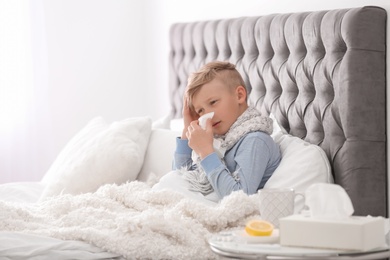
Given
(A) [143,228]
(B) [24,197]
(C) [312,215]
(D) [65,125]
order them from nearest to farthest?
(C) [312,215], (A) [143,228], (B) [24,197], (D) [65,125]

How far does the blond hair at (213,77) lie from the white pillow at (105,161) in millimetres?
484

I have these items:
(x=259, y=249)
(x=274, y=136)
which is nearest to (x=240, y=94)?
(x=274, y=136)

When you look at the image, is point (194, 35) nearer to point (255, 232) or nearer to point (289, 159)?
point (289, 159)

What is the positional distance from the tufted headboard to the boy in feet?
0.66

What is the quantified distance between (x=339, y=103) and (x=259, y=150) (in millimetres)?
306

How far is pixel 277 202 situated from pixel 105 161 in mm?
1236

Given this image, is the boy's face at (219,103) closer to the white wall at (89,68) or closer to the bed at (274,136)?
the bed at (274,136)

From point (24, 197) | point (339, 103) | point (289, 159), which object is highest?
point (339, 103)

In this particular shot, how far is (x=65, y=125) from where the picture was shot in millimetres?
4949

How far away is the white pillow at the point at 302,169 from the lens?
268 centimetres

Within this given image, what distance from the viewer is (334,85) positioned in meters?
2.76

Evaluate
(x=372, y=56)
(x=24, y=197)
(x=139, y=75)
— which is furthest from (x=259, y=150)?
(x=139, y=75)

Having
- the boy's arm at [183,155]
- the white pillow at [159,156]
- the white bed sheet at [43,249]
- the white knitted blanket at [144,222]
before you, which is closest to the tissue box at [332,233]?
the white knitted blanket at [144,222]

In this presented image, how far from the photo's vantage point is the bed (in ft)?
7.77
